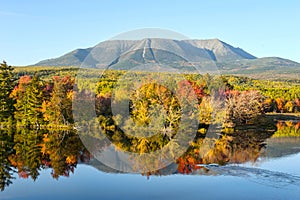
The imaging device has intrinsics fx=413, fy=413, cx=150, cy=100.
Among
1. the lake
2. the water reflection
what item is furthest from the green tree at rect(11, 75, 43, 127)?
the lake

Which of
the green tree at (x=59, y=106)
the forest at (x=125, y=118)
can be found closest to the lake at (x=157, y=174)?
the forest at (x=125, y=118)

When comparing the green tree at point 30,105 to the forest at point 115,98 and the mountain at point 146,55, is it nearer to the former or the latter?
the forest at point 115,98

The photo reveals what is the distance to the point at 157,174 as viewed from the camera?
1788cm

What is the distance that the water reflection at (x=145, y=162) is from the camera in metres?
18.1

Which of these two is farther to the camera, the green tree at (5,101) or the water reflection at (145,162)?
the green tree at (5,101)

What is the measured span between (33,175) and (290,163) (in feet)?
39.5

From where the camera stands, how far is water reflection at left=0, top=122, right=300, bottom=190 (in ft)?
59.3

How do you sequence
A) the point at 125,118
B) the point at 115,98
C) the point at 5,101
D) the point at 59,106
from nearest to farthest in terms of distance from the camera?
the point at 125,118 → the point at 115,98 → the point at 59,106 → the point at 5,101

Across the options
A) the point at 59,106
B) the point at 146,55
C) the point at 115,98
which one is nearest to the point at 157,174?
the point at 115,98

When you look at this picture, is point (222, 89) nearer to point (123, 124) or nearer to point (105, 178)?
point (123, 124)

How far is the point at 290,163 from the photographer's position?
20.0m

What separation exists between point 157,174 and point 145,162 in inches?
106

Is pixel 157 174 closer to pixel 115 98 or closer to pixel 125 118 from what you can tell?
pixel 125 118

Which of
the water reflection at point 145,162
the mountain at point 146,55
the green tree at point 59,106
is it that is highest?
the mountain at point 146,55
